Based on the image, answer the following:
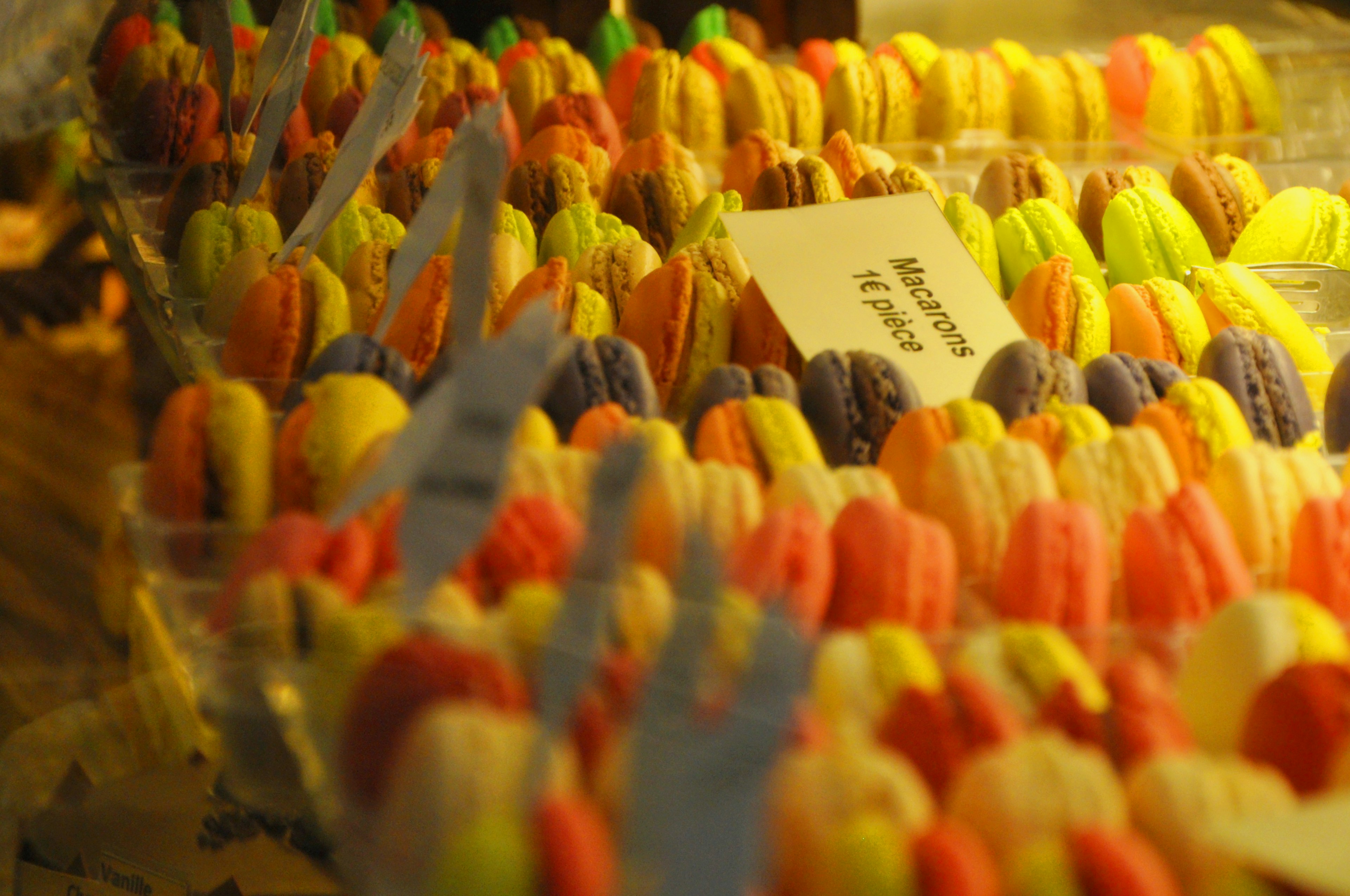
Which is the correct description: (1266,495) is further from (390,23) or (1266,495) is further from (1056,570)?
(390,23)

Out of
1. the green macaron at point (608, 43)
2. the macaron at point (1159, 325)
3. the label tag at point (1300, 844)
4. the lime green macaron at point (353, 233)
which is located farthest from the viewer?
the green macaron at point (608, 43)

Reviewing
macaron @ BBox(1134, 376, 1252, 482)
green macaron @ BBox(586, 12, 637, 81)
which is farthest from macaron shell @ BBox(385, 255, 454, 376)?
green macaron @ BBox(586, 12, 637, 81)

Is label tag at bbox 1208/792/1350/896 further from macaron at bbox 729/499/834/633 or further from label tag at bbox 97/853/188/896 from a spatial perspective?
label tag at bbox 97/853/188/896

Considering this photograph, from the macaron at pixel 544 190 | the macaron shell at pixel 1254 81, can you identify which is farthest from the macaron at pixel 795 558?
the macaron shell at pixel 1254 81

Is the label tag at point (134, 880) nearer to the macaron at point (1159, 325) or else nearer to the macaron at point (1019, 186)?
the macaron at point (1159, 325)

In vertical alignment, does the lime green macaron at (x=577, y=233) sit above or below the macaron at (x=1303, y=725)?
below

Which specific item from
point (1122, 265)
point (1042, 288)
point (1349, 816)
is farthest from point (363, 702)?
point (1122, 265)
